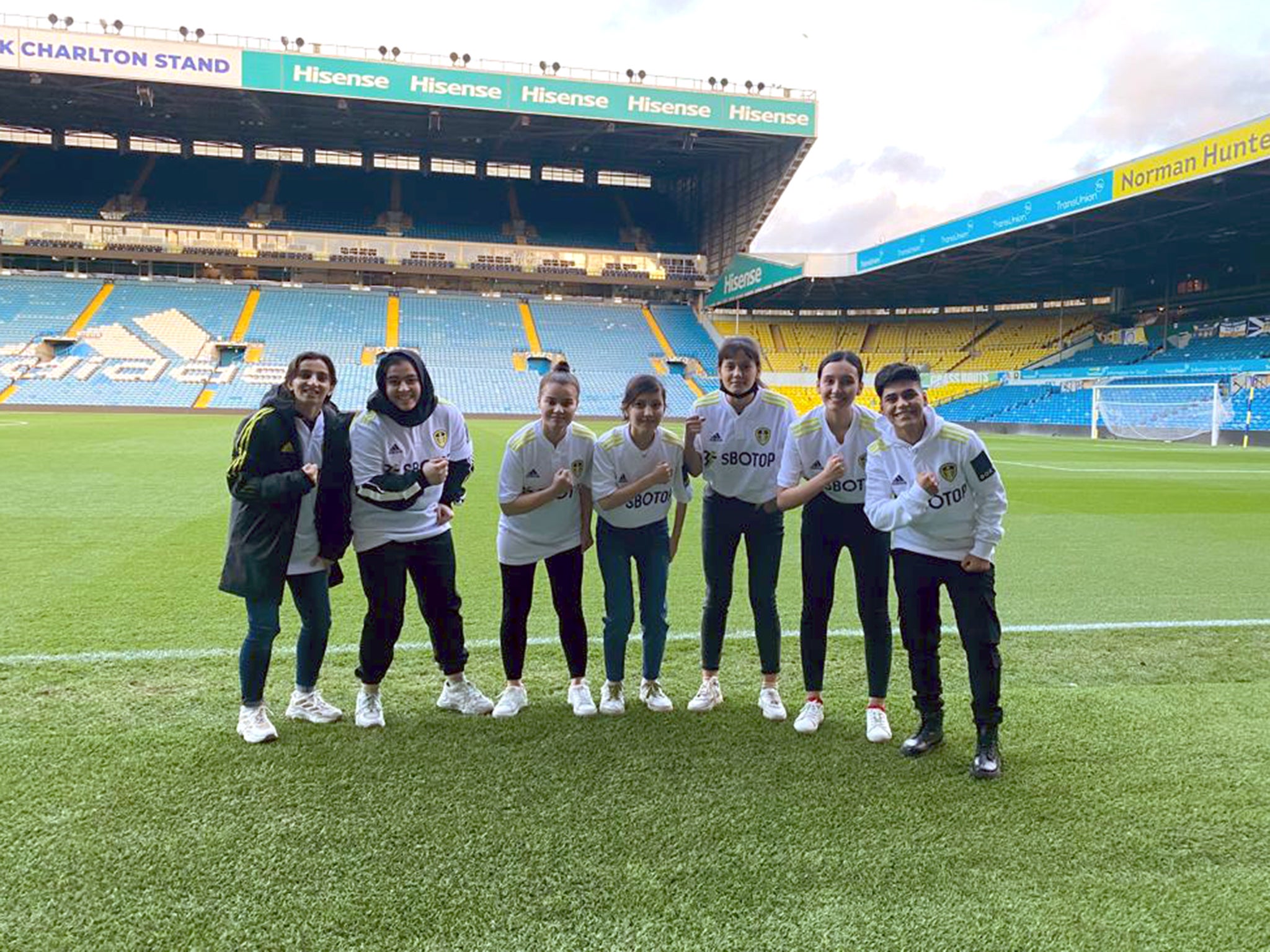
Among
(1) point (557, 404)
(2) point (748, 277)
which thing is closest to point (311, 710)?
(1) point (557, 404)

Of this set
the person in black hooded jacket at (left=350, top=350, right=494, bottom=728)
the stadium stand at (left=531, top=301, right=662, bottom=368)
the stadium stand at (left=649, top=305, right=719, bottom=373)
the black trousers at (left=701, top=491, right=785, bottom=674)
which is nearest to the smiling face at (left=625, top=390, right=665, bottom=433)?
the black trousers at (left=701, top=491, right=785, bottom=674)

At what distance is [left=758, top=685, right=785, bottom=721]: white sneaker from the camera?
11.5 ft

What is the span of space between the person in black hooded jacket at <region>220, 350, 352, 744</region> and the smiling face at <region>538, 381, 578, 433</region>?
840 mm

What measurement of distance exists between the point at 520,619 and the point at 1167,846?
8.27ft

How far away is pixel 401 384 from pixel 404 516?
567mm

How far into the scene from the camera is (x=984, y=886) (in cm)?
228

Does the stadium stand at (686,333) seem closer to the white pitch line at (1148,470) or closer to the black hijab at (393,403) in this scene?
the white pitch line at (1148,470)

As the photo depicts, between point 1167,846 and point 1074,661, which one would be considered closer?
point 1167,846

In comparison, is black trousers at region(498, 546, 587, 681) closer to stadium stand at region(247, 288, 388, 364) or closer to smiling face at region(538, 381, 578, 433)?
smiling face at region(538, 381, 578, 433)

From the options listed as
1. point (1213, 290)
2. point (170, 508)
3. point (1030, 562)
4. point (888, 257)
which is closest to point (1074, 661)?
point (1030, 562)

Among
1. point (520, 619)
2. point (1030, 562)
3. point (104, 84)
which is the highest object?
point (104, 84)

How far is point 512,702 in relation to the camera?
3.57m

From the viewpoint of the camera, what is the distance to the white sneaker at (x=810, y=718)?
3375 millimetres

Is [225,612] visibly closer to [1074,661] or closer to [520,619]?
[520,619]
